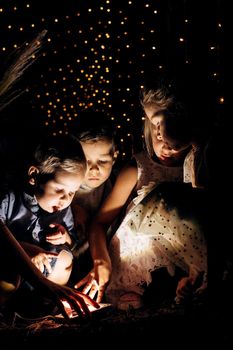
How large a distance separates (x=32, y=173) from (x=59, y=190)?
0.61 feet

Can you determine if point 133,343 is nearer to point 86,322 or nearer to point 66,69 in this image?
point 86,322

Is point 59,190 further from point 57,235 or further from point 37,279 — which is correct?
point 37,279

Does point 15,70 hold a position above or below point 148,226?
above

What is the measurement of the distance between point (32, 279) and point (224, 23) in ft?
5.53

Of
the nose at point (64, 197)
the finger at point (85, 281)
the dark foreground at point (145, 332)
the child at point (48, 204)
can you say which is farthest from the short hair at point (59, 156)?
the dark foreground at point (145, 332)

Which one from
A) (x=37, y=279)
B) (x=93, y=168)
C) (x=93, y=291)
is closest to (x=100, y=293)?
(x=93, y=291)

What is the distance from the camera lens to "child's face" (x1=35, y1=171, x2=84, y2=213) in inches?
95.1

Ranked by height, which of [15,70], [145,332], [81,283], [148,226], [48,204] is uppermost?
[15,70]

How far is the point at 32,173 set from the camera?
253cm

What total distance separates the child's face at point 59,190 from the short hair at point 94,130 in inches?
10.9

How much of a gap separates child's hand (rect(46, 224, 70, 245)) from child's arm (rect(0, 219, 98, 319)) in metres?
0.30

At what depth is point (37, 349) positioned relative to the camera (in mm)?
1923

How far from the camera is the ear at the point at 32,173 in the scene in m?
2.51

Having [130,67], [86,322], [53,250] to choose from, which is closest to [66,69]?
[130,67]
